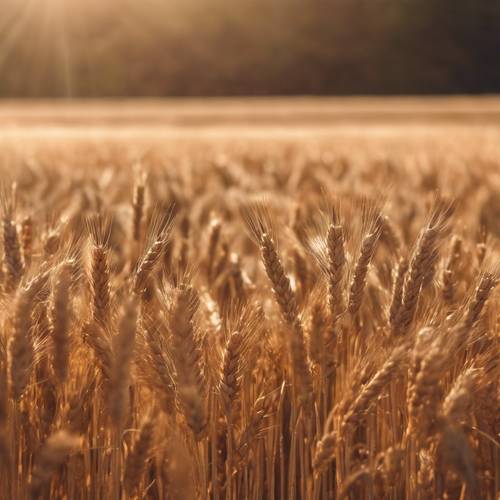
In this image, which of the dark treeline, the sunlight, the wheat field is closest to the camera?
the wheat field

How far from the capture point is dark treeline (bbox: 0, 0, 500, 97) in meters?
43.6

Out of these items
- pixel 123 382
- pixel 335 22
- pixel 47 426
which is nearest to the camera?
pixel 123 382

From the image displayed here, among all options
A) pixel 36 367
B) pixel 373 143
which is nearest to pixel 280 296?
pixel 36 367

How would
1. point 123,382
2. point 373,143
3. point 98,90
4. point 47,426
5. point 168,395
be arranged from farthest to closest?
1. point 98,90
2. point 373,143
3. point 47,426
4. point 168,395
5. point 123,382

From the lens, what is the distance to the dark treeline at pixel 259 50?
43.6 meters

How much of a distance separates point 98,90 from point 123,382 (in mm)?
45210

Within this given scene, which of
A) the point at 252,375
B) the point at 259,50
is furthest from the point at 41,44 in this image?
the point at 252,375

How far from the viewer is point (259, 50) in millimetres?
46094

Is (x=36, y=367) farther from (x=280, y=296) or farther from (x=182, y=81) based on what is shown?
(x=182, y=81)

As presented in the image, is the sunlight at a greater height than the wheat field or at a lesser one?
greater

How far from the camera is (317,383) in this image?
1339mm

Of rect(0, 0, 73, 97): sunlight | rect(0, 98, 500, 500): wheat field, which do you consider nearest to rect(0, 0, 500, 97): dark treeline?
rect(0, 0, 73, 97): sunlight

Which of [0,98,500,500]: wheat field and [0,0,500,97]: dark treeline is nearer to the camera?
[0,98,500,500]: wheat field

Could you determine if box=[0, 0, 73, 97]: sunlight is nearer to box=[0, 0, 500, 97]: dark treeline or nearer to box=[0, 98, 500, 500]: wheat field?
box=[0, 0, 500, 97]: dark treeline
